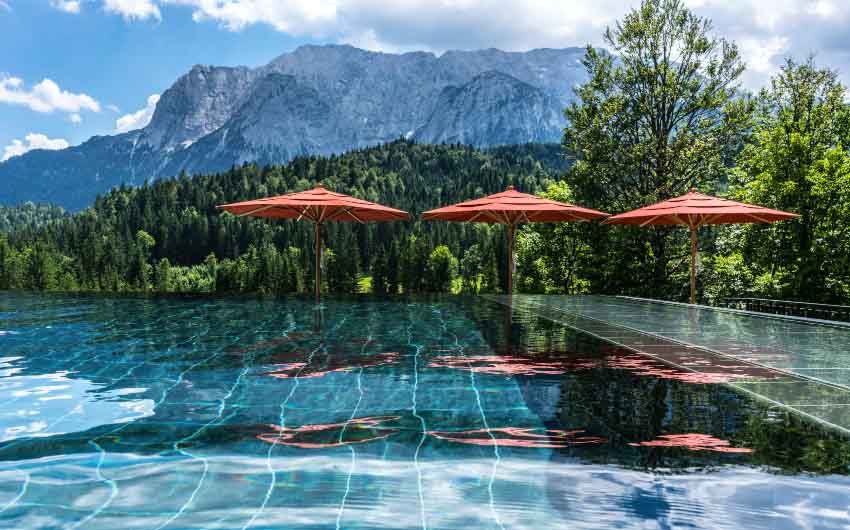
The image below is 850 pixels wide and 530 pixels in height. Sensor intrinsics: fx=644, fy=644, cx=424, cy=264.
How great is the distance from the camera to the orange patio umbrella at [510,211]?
52.1ft

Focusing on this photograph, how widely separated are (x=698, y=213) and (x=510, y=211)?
4.56 metres

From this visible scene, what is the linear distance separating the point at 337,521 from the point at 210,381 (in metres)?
3.35

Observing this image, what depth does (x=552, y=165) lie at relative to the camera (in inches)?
7785

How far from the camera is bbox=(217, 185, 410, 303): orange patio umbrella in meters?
14.7

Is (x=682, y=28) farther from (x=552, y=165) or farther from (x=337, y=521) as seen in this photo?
(x=552, y=165)

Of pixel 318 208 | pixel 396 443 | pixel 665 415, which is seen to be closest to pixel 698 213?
pixel 318 208

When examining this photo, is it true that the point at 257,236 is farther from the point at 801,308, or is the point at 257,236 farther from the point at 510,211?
the point at 801,308

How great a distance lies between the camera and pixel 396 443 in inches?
173

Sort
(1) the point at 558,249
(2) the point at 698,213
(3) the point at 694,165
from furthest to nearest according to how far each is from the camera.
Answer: (1) the point at 558,249 < (3) the point at 694,165 < (2) the point at 698,213

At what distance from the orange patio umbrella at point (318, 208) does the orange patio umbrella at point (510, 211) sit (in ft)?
4.46

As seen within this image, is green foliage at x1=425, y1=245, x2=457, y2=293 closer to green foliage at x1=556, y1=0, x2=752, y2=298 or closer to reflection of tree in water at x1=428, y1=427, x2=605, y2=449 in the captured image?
green foliage at x1=556, y1=0, x2=752, y2=298

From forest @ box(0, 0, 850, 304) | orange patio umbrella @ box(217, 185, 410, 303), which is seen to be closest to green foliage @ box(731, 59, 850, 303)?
forest @ box(0, 0, 850, 304)

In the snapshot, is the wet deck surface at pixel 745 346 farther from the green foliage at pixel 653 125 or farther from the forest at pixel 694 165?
the forest at pixel 694 165

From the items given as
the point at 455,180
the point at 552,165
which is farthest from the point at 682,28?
the point at 552,165
